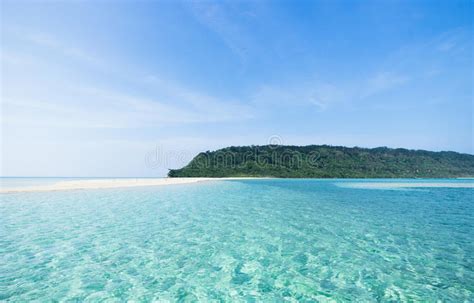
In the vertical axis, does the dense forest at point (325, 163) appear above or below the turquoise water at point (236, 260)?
above

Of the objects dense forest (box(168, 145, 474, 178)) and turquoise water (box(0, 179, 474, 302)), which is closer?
turquoise water (box(0, 179, 474, 302))

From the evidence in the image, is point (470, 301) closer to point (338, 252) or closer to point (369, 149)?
point (338, 252)

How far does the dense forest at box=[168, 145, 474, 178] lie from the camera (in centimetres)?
11438

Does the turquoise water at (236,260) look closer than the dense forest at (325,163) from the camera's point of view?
Yes

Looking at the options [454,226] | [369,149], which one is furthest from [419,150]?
[454,226]

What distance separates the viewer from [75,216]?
14.6 metres

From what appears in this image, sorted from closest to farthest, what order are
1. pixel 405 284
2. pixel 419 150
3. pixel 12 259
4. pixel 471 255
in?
1. pixel 405 284
2. pixel 12 259
3. pixel 471 255
4. pixel 419 150

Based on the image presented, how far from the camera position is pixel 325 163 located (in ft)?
410

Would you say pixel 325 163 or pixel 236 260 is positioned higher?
pixel 325 163

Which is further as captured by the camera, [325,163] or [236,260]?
[325,163]

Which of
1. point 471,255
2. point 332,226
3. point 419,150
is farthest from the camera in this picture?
point 419,150

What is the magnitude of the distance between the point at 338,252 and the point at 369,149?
152 m

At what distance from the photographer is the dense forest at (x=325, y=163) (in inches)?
4503

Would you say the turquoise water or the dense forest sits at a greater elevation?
the dense forest
